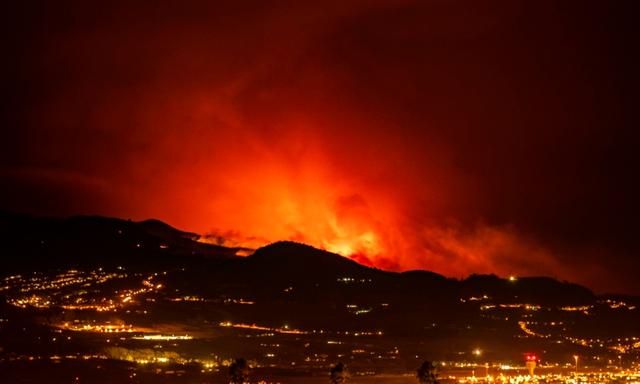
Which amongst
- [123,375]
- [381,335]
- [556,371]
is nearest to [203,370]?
[123,375]

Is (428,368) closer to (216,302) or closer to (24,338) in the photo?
(24,338)

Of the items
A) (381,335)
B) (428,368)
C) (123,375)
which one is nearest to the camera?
(428,368)

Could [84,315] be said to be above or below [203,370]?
above

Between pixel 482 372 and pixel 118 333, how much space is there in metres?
52.6

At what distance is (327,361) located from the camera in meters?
137

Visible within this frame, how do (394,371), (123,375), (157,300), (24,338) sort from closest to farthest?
(123,375) → (394,371) → (24,338) → (157,300)

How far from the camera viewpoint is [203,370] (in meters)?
121

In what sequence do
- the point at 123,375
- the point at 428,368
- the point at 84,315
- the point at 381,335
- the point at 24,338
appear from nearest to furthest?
the point at 428,368
the point at 123,375
the point at 24,338
the point at 84,315
the point at 381,335

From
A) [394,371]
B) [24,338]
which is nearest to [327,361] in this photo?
[394,371]

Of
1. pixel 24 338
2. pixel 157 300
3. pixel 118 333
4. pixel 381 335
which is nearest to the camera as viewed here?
pixel 24 338

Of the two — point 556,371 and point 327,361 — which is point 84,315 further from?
point 556,371

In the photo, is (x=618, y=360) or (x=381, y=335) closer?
(x=618, y=360)

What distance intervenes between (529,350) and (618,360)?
49.7ft

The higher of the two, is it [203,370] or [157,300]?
[157,300]
